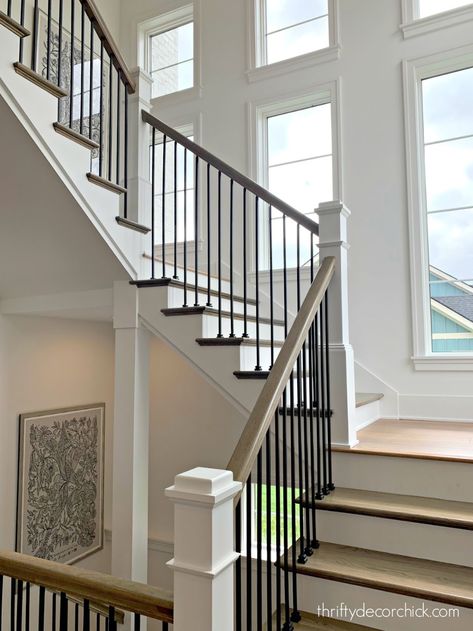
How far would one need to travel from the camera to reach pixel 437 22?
11.8 feet

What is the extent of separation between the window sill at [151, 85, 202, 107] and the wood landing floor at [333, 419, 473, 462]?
3579 millimetres

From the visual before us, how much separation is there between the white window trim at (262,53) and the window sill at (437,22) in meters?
0.57

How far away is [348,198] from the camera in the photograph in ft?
12.7

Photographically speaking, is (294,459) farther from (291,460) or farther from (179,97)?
(179,97)

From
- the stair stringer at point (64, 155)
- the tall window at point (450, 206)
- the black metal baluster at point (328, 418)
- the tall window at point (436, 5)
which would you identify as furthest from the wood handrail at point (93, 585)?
the tall window at point (436, 5)

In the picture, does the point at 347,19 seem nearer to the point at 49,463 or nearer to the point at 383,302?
the point at 383,302

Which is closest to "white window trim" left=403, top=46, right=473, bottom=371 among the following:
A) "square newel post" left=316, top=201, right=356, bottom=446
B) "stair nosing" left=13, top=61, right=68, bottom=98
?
"square newel post" left=316, top=201, right=356, bottom=446

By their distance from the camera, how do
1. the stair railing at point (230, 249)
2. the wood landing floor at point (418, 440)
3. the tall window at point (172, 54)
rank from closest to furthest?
the wood landing floor at point (418, 440), the stair railing at point (230, 249), the tall window at point (172, 54)

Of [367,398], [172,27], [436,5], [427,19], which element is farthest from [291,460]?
[172,27]

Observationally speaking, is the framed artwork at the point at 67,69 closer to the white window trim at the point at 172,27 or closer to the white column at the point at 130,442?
the white window trim at the point at 172,27

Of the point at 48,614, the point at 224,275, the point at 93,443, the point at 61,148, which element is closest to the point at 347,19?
the point at 224,275

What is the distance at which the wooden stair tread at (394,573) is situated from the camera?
1.71m

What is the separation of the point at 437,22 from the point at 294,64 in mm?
1174

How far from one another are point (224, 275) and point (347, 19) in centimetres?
240
